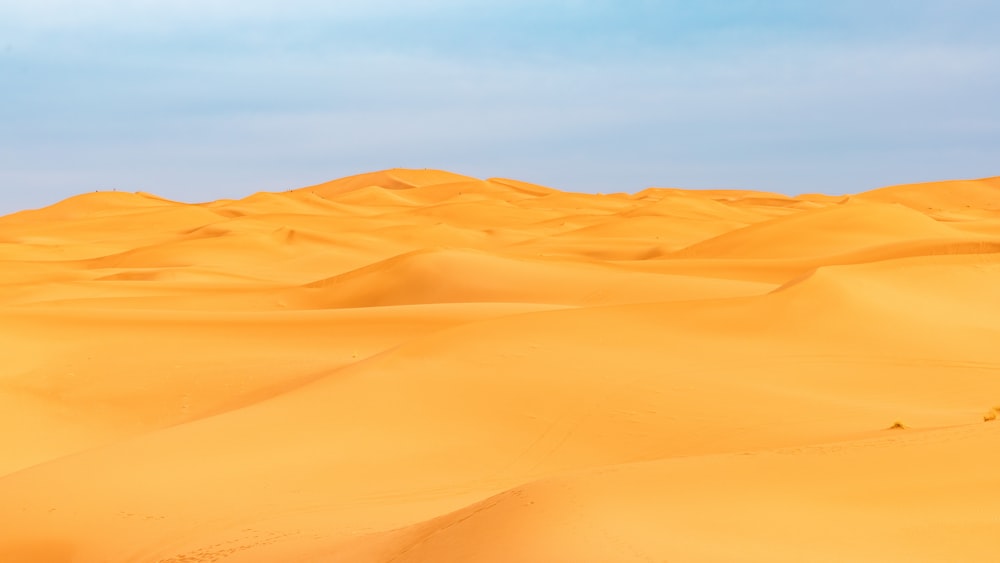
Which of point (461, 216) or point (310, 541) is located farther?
point (461, 216)

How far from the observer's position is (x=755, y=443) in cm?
971

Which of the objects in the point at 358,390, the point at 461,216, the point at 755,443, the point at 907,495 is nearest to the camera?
the point at 907,495

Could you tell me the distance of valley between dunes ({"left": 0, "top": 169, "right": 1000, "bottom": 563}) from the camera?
598 centimetres

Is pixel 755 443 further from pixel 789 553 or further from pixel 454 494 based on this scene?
pixel 789 553

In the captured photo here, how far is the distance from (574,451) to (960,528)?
4944 millimetres

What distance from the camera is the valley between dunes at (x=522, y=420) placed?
19.6 feet

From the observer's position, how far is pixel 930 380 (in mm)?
12727

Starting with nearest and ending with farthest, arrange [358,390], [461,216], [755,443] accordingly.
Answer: [755,443] < [358,390] < [461,216]

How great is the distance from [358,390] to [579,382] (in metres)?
2.25

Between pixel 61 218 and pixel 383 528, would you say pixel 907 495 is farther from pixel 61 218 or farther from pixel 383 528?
pixel 61 218

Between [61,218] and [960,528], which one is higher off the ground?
[61,218]

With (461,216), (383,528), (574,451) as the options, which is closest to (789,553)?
(383,528)

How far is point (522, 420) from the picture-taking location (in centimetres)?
1085

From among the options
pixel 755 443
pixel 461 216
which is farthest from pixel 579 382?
pixel 461 216
